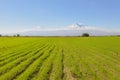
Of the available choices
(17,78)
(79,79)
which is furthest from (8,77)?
(79,79)

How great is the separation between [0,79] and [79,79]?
188 inches

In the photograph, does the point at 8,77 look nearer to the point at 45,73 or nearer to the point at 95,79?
the point at 45,73

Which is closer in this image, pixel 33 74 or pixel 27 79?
pixel 27 79

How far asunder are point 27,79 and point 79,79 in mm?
3221

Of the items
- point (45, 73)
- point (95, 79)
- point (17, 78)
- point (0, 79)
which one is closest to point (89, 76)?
point (95, 79)

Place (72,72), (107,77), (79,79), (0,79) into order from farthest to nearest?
(72,72) < (107,77) < (79,79) < (0,79)

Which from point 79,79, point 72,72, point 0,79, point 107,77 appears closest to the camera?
point 0,79

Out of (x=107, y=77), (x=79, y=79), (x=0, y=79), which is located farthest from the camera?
(x=107, y=77)

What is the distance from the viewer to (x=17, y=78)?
10875mm

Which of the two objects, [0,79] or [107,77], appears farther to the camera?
[107,77]

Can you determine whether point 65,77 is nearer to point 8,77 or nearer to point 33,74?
point 33,74

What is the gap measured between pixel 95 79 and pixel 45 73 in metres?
3.36

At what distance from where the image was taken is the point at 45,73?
12289 mm

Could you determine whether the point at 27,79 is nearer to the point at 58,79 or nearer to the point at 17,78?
the point at 17,78
